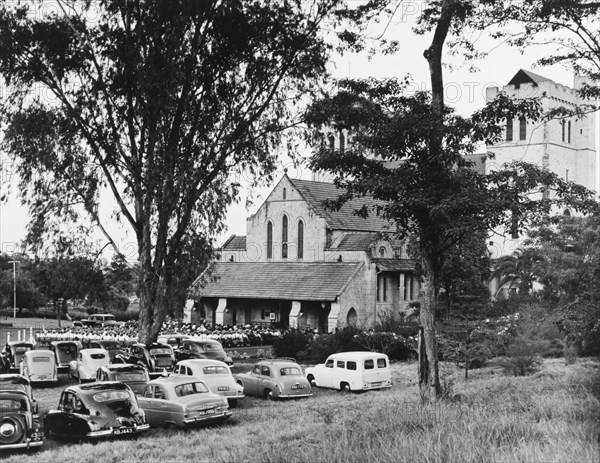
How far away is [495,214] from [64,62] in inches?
719

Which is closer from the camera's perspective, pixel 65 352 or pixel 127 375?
pixel 127 375

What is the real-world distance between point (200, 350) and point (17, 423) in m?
14.1

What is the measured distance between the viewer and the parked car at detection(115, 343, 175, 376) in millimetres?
27656

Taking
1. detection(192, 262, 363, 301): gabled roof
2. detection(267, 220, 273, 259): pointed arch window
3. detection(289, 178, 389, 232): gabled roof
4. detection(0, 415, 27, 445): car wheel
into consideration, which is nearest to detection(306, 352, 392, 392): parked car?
detection(0, 415, 27, 445): car wheel

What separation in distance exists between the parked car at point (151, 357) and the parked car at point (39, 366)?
98.3 inches

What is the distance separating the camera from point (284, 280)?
166 feet

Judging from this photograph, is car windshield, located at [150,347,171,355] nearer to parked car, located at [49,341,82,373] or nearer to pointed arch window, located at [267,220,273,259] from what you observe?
parked car, located at [49,341,82,373]

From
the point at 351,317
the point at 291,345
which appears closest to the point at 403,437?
the point at 291,345

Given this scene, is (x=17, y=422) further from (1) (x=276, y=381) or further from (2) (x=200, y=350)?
(2) (x=200, y=350)

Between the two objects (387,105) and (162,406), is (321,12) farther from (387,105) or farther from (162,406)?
(162,406)

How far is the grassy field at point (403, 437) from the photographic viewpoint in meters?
9.87

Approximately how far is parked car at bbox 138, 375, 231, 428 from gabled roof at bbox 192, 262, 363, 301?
2607 cm

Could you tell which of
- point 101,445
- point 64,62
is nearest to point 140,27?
point 64,62

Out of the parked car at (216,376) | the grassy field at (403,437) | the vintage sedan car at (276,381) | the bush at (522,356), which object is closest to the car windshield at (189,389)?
the grassy field at (403,437)
